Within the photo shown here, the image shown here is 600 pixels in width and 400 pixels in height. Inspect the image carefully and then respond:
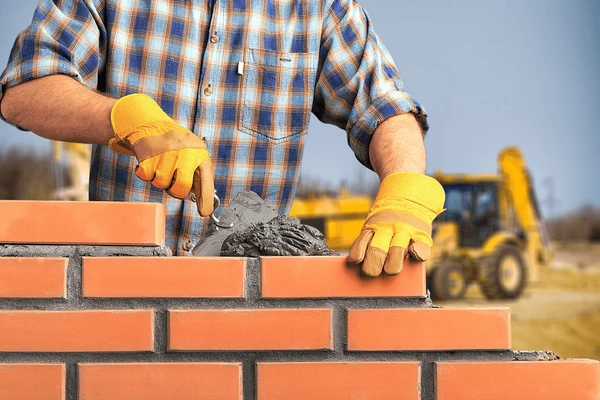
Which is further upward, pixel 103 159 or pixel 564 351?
pixel 103 159

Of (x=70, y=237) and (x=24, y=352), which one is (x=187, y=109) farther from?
(x=24, y=352)

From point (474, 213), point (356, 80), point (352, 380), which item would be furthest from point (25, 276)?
point (474, 213)

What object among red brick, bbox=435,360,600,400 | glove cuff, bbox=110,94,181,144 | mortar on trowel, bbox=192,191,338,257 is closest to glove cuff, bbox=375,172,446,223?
mortar on trowel, bbox=192,191,338,257

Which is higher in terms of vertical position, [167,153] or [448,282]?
[167,153]

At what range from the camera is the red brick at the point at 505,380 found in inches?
42.2

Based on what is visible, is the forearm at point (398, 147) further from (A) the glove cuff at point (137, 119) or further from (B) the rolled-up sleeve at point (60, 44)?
(B) the rolled-up sleeve at point (60, 44)

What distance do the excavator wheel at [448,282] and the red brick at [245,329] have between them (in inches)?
212

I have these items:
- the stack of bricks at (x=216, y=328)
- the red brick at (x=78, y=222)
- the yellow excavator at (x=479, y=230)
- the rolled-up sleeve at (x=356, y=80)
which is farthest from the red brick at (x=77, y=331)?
the yellow excavator at (x=479, y=230)

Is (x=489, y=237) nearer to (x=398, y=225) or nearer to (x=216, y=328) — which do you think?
(x=398, y=225)

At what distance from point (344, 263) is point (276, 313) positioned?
0.44 ft

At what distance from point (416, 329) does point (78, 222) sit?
562 millimetres

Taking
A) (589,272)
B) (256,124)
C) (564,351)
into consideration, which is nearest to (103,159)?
(256,124)

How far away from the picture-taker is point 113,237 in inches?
42.3

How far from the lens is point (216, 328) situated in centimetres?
106
